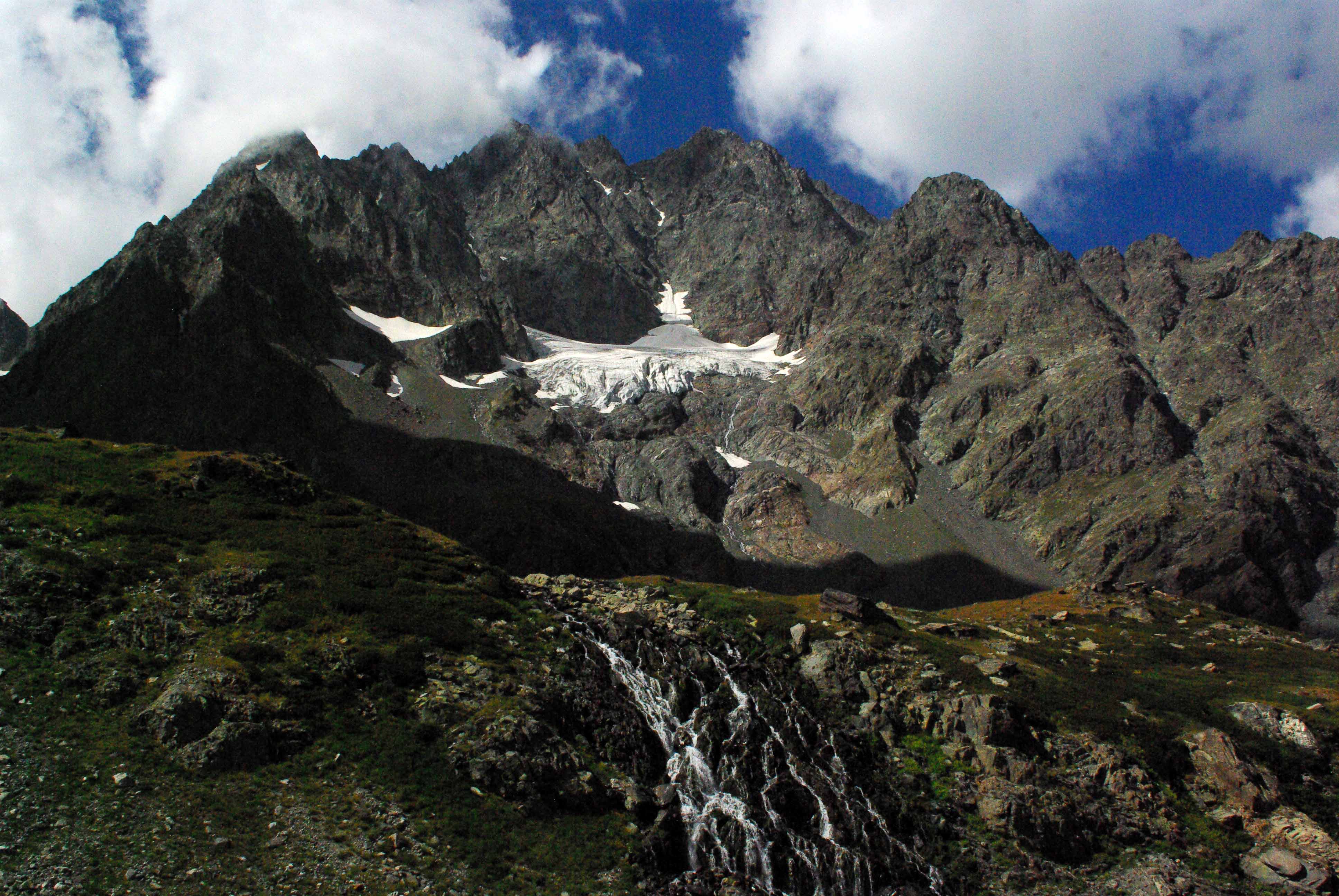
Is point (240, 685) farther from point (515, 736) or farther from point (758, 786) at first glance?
point (758, 786)

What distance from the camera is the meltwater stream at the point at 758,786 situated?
1373 inches

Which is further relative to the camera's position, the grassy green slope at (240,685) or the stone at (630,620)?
the stone at (630,620)

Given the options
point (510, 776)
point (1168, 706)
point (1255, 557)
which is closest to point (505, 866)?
point (510, 776)

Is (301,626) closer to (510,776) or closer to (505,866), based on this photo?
(510,776)

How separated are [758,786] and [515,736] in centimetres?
1238

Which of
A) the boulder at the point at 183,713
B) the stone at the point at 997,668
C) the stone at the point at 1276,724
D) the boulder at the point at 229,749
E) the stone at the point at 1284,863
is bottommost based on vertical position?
the stone at the point at 1284,863

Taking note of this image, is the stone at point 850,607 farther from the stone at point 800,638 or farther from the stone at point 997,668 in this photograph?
the stone at point 997,668

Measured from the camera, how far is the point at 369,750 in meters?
34.7

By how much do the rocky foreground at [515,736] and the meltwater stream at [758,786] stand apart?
149 millimetres

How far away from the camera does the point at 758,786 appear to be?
130ft

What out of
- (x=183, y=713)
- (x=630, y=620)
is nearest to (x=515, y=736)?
(x=183, y=713)

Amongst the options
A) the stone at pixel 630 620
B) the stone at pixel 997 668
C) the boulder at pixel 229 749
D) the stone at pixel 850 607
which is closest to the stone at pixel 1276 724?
the stone at pixel 997 668

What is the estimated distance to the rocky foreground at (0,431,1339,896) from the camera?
2967cm

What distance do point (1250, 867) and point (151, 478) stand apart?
6587cm
